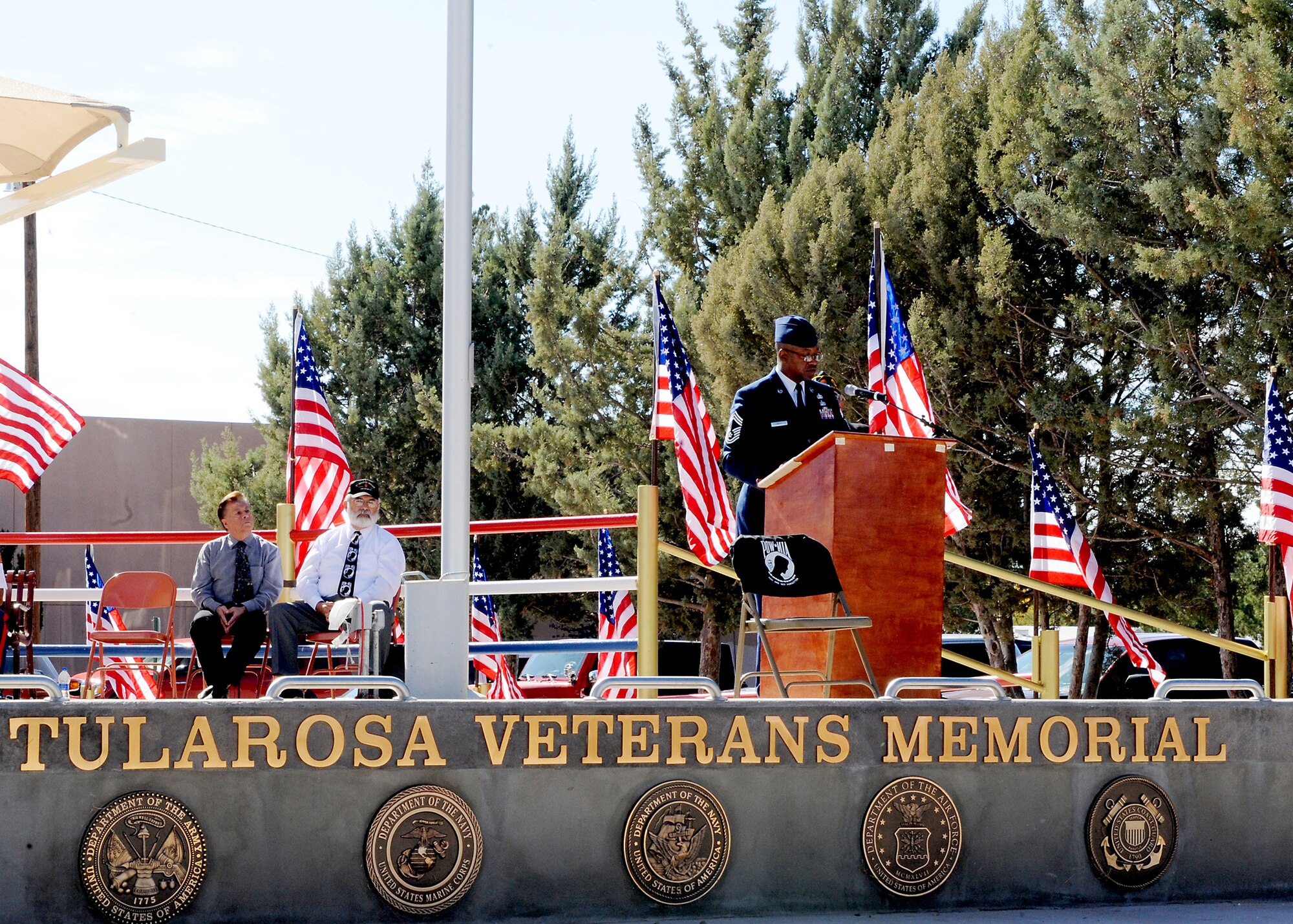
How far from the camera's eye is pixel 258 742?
16.0ft

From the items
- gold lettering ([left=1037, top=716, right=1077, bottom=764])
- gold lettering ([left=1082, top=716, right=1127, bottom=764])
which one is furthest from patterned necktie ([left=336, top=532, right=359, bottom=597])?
gold lettering ([left=1082, top=716, right=1127, bottom=764])

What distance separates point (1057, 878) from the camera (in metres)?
5.47

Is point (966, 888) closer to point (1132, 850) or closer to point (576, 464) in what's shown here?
point (1132, 850)

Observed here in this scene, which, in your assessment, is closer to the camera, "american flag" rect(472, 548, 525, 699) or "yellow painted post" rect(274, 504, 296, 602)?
"yellow painted post" rect(274, 504, 296, 602)

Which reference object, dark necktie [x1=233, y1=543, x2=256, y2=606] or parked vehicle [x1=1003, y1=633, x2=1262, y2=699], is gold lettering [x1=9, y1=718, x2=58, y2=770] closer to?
dark necktie [x1=233, y1=543, x2=256, y2=606]

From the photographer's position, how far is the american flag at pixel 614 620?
44.8 ft

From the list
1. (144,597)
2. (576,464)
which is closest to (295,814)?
(144,597)

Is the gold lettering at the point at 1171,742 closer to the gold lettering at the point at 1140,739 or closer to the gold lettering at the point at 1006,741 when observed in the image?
the gold lettering at the point at 1140,739

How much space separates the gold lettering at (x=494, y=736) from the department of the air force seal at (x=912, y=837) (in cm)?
141

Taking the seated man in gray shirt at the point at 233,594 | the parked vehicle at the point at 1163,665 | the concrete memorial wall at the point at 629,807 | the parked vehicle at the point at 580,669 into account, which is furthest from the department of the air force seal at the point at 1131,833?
the parked vehicle at the point at 1163,665

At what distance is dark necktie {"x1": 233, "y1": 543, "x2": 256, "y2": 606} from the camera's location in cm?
843

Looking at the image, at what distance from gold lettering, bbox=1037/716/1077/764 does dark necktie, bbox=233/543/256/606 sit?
4928mm

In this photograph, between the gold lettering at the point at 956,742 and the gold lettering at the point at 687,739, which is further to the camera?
the gold lettering at the point at 956,742

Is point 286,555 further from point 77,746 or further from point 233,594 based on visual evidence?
point 77,746
